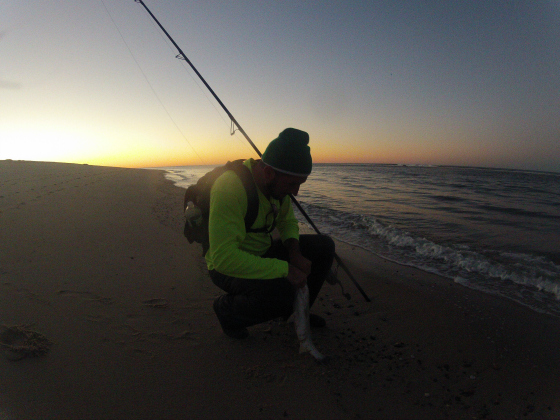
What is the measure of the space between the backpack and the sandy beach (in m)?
0.96

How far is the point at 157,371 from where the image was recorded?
7.06ft

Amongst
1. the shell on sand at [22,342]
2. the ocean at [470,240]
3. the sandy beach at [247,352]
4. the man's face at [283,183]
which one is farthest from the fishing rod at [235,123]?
the shell on sand at [22,342]

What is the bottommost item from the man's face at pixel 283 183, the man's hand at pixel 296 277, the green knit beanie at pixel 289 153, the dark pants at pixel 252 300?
the dark pants at pixel 252 300

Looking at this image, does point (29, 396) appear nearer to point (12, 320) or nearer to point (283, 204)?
point (12, 320)

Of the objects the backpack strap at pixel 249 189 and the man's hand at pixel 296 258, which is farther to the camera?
the man's hand at pixel 296 258

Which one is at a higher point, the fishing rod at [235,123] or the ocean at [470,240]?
the fishing rod at [235,123]

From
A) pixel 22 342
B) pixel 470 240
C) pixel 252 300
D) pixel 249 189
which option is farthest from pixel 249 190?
pixel 470 240

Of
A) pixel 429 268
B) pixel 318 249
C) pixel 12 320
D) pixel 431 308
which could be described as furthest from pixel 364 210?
pixel 12 320

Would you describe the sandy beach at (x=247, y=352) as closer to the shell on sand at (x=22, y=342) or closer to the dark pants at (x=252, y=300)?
the shell on sand at (x=22, y=342)

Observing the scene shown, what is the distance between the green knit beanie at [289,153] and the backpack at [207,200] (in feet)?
0.70

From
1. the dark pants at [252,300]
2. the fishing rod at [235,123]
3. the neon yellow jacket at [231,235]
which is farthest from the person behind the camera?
the fishing rod at [235,123]

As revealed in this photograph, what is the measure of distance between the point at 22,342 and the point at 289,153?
7.76 ft

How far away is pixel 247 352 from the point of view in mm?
2461

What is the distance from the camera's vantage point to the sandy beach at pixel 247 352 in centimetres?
190
